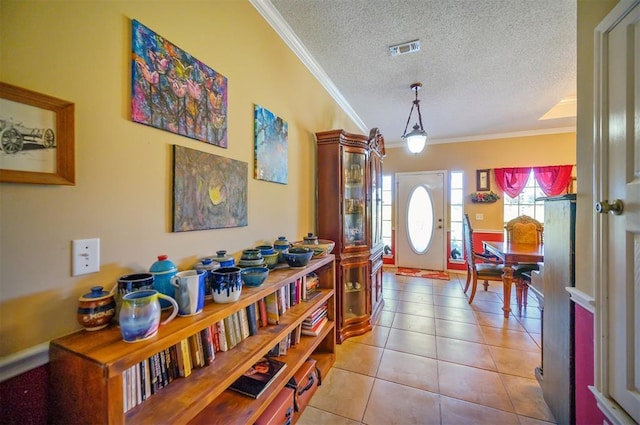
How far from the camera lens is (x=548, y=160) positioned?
4.37 metres

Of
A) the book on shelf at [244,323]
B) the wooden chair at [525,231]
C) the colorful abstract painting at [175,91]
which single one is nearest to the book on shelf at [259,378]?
the book on shelf at [244,323]

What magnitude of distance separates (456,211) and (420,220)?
0.68 meters

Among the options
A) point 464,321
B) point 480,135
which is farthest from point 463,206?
point 464,321

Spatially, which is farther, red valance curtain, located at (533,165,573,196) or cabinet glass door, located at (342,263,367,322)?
red valance curtain, located at (533,165,573,196)

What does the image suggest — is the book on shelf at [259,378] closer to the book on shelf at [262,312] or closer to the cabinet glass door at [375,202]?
the book on shelf at [262,312]

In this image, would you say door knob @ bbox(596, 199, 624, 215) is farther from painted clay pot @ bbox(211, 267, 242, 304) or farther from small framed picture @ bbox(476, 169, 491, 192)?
small framed picture @ bbox(476, 169, 491, 192)

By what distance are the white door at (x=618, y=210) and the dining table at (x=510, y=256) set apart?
190 cm

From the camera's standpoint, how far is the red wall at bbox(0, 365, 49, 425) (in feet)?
2.23

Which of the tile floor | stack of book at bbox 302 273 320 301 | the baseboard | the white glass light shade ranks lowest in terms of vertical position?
the tile floor

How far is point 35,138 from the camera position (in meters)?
0.73

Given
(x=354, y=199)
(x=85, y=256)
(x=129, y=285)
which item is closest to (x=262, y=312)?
(x=129, y=285)

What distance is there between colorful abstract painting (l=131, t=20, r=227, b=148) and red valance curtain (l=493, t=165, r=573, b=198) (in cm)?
501

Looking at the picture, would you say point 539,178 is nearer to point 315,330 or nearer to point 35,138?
point 315,330

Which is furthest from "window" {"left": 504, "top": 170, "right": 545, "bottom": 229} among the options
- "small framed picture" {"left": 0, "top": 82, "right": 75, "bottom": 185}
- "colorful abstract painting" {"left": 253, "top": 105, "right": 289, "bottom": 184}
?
"small framed picture" {"left": 0, "top": 82, "right": 75, "bottom": 185}
